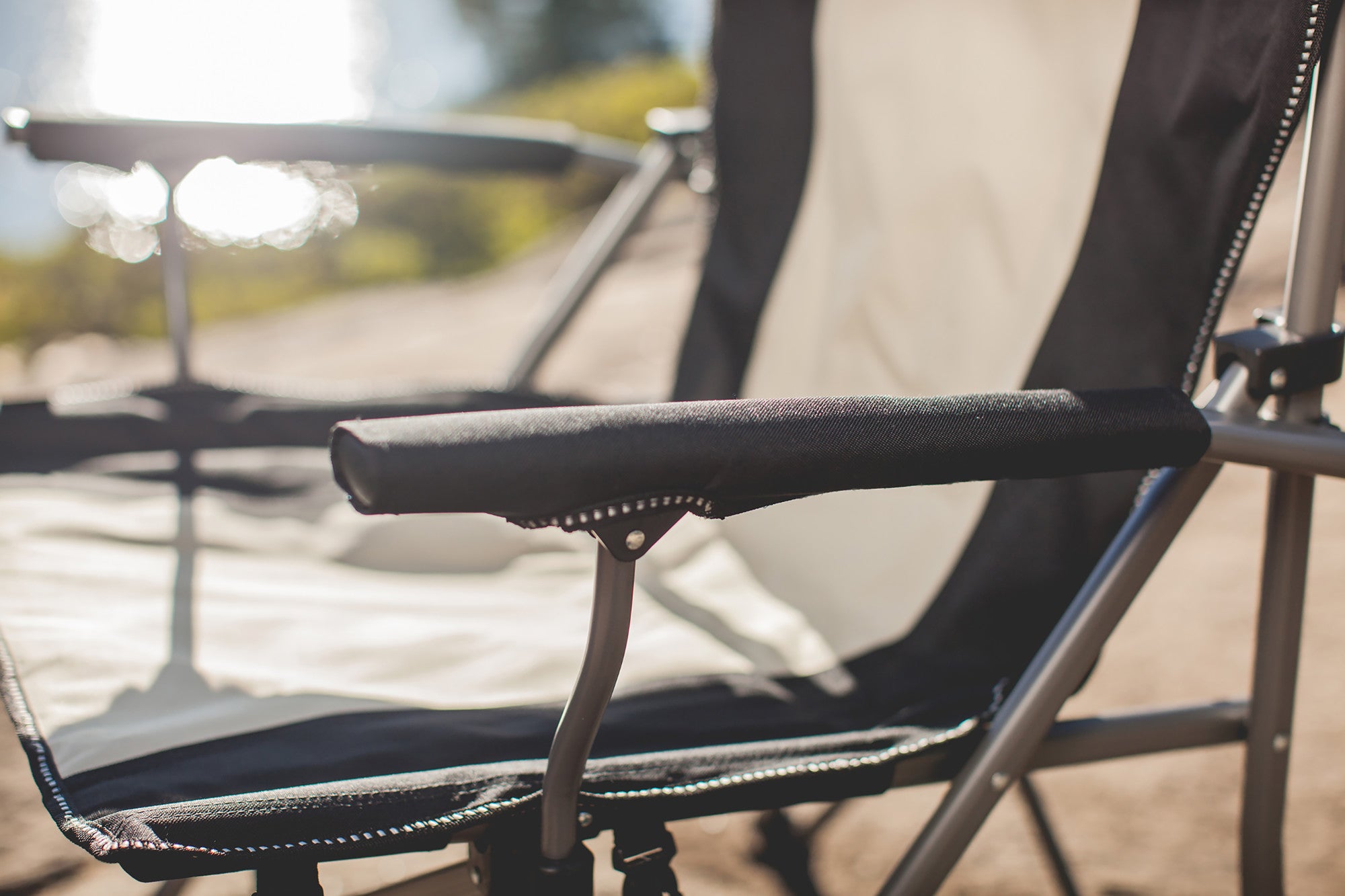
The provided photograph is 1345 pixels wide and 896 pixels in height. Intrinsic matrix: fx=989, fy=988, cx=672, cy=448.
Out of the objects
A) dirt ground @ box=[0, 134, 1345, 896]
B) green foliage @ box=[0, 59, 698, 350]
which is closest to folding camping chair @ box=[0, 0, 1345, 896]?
dirt ground @ box=[0, 134, 1345, 896]

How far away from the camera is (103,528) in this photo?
2.81 ft

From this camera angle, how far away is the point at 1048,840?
39.6 inches

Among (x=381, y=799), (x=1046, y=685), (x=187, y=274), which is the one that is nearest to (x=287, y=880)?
(x=381, y=799)

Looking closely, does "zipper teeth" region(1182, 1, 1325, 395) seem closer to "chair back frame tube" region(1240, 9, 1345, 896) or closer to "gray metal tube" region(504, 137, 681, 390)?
"chair back frame tube" region(1240, 9, 1345, 896)

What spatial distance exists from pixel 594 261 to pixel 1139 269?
25.5 inches

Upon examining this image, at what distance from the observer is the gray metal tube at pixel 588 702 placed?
0.43 m

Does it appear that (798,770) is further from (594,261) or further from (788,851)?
(594,261)

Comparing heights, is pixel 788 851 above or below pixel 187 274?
below

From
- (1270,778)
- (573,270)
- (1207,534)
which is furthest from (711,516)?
(1207,534)

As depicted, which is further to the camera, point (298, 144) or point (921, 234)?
point (298, 144)

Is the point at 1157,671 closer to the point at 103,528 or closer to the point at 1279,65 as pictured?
the point at 1279,65

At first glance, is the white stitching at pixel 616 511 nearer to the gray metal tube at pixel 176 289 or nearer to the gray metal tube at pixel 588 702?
the gray metal tube at pixel 588 702

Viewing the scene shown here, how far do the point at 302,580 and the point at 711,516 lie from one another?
53cm

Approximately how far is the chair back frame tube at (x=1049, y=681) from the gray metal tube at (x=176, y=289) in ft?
2.95
